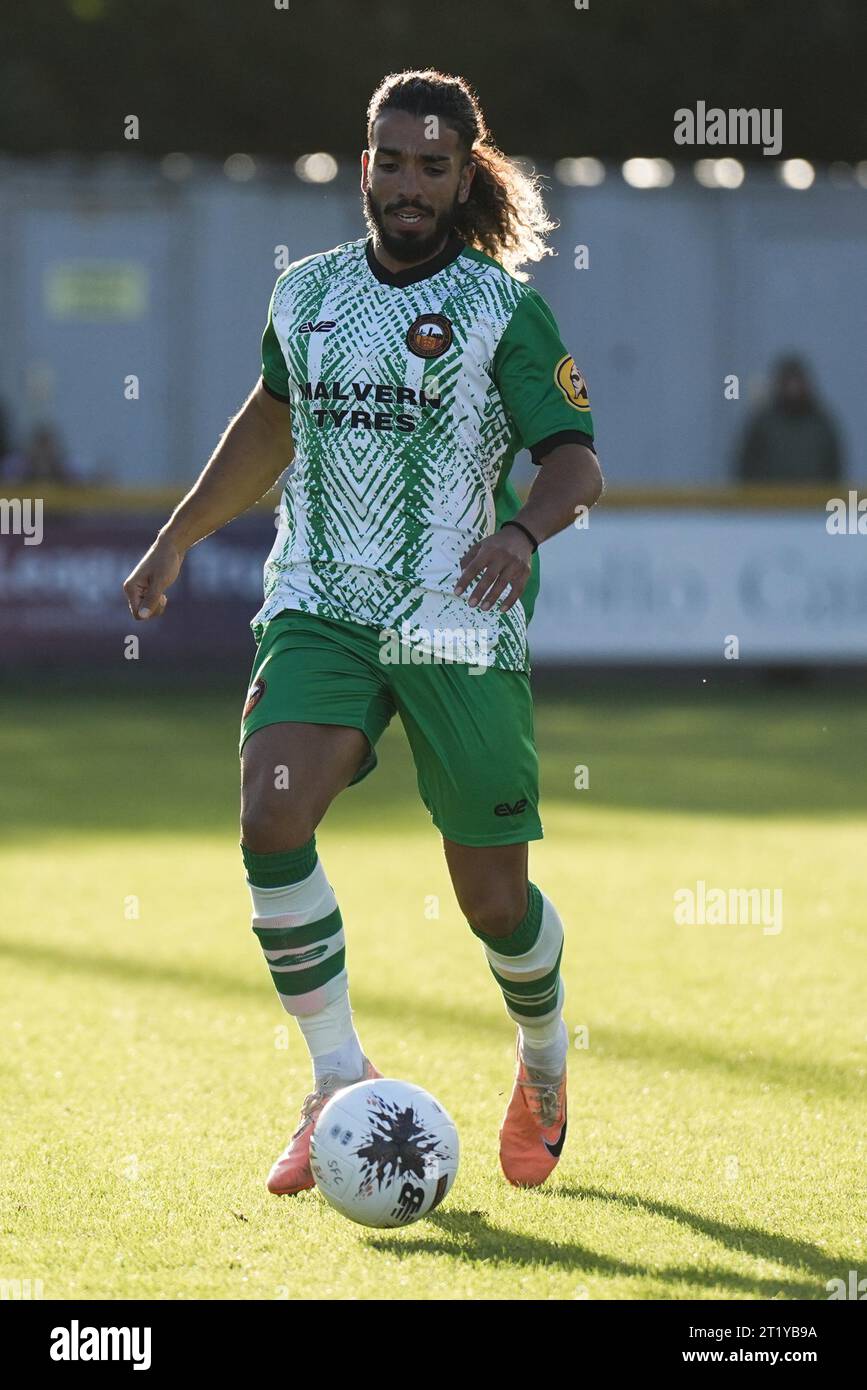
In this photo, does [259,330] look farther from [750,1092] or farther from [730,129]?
[750,1092]

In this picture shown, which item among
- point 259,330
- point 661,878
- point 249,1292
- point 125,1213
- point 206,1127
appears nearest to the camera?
point 249,1292

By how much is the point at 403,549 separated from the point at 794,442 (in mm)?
13802

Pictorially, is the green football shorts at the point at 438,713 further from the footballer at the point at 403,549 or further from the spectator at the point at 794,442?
the spectator at the point at 794,442

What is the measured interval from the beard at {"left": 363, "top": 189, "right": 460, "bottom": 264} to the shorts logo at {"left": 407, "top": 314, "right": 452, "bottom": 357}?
19cm

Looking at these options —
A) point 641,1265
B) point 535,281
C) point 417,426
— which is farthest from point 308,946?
point 535,281

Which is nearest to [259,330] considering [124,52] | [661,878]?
[124,52]

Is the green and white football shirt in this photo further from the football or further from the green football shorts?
the football

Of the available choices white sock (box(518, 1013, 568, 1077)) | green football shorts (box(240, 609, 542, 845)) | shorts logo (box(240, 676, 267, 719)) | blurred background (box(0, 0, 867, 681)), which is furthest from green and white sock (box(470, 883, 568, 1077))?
blurred background (box(0, 0, 867, 681))

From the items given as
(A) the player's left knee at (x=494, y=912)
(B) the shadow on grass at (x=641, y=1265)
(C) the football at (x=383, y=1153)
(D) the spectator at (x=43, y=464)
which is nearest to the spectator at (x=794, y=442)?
(D) the spectator at (x=43, y=464)

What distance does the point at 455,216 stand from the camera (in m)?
4.93

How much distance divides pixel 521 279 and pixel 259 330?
1646 cm

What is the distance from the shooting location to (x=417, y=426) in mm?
4770

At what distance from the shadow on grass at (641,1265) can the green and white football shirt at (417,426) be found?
122 centimetres

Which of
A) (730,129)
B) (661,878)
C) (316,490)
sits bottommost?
(661,878)
